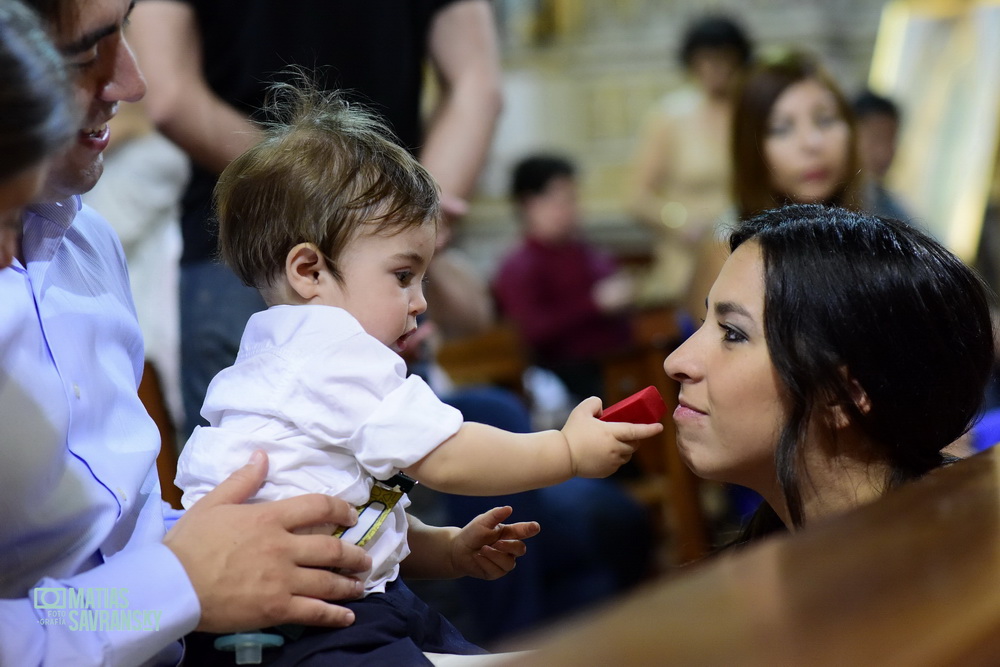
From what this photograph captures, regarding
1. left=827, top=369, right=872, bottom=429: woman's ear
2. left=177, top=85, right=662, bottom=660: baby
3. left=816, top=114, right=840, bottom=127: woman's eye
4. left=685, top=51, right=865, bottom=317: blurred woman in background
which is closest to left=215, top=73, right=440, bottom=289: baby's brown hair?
left=177, top=85, right=662, bottom=660: baby

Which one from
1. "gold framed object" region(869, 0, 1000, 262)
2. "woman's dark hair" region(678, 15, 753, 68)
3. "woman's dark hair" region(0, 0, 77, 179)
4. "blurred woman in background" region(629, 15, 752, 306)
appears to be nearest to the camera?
"woman's dark hair" region(0, 0, 77, 179)

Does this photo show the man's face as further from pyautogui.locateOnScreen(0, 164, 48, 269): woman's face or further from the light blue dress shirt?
pyautogui.locateOnScreen(0, 164, 48, 269): woman's face

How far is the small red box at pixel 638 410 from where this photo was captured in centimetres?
124

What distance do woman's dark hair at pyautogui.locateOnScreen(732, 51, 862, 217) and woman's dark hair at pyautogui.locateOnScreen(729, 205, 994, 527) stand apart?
143 cm

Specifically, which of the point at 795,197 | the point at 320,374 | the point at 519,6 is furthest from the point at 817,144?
the point at 519,6

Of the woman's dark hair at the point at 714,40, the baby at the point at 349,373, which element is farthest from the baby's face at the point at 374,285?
the woman's dark hair at the point at 714,40

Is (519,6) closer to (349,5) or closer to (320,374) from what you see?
(349,5)

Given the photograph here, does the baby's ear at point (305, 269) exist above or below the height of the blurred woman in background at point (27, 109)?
below

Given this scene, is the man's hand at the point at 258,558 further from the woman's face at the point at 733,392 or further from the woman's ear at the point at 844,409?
the woman's ear at the point at 844,409

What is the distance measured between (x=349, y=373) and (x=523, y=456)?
8.1 inches

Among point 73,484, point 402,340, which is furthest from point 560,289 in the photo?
point 73,484

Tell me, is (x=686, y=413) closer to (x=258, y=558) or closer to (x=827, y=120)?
(x=258, y=558)

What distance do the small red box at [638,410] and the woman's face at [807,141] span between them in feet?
5.48

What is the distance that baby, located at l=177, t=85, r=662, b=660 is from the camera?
46.6 inches
